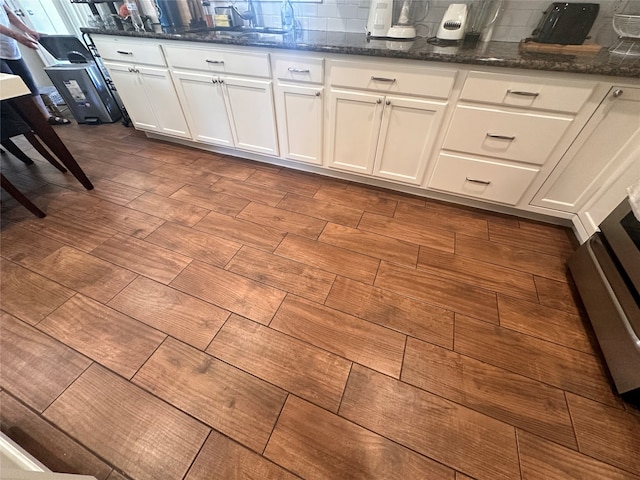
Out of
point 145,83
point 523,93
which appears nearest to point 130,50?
point 145,83

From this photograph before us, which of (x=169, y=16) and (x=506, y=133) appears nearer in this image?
(x=506, y=133)

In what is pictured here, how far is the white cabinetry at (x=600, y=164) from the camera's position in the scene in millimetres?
1245

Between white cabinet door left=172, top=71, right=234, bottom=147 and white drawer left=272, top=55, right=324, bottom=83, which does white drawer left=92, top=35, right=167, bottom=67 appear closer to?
white cabinet door left=172, top=71, right=234, bottom=147

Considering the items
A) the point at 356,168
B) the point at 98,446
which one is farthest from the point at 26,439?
the point at 356,168

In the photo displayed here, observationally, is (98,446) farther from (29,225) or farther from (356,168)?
(356,168)

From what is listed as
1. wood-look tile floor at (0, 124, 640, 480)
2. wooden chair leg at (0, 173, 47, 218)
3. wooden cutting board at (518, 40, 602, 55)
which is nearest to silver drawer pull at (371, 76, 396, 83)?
wooden cutting board at (518, 40, 602, 55)

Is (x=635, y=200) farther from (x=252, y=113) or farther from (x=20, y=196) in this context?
(x=20, y=196)

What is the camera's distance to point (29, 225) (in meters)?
1.71

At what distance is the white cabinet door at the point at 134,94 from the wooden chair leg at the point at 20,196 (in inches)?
45.5

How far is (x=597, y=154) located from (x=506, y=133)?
44cm

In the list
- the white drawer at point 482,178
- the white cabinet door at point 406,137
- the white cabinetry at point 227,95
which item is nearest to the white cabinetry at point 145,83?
the white cabinetry at point 227,95

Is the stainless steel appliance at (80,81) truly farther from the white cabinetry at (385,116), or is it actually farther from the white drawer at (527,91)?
the white drawer at (527,91)

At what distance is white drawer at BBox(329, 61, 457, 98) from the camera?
1.43 metres

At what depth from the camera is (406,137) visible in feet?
5.52
